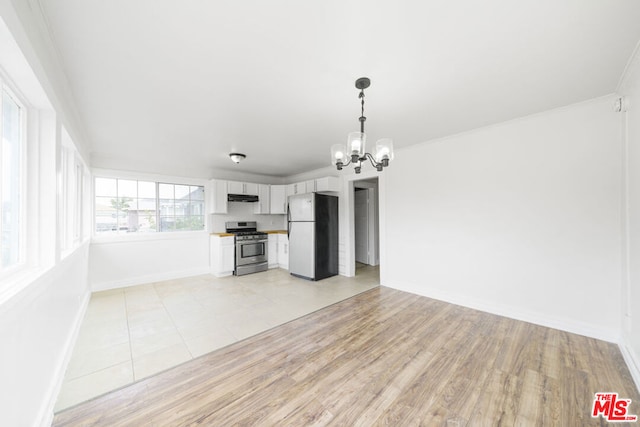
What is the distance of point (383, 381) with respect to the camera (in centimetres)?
179

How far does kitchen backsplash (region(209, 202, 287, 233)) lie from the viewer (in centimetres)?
541

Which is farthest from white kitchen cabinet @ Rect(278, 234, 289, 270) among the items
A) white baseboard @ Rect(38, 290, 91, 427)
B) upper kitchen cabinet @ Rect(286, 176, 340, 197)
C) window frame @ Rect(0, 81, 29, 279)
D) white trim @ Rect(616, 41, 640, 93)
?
white trim @ Rect(616, 41, 640, 93)

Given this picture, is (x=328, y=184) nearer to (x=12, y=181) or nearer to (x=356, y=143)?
(x=356, y=143)

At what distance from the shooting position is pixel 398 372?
74.2 inches

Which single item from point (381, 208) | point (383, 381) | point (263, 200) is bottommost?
point (383, 381)

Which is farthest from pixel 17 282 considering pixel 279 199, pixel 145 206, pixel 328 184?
pixel 279 199

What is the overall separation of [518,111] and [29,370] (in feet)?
14.6

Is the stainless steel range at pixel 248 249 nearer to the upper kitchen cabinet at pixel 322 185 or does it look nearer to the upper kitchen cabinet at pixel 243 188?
the upper kitchen cabinet at pixel 243 188

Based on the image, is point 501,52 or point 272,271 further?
point 272,271

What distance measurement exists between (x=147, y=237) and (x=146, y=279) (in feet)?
2.62

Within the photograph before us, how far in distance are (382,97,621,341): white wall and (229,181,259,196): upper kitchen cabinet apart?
363 cm

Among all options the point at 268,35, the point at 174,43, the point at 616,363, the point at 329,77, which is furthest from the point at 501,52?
the point at 616,363

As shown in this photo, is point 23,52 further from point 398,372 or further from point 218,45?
point 398,372

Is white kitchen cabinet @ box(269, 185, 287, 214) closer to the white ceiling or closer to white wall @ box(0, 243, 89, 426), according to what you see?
the white ceiling
